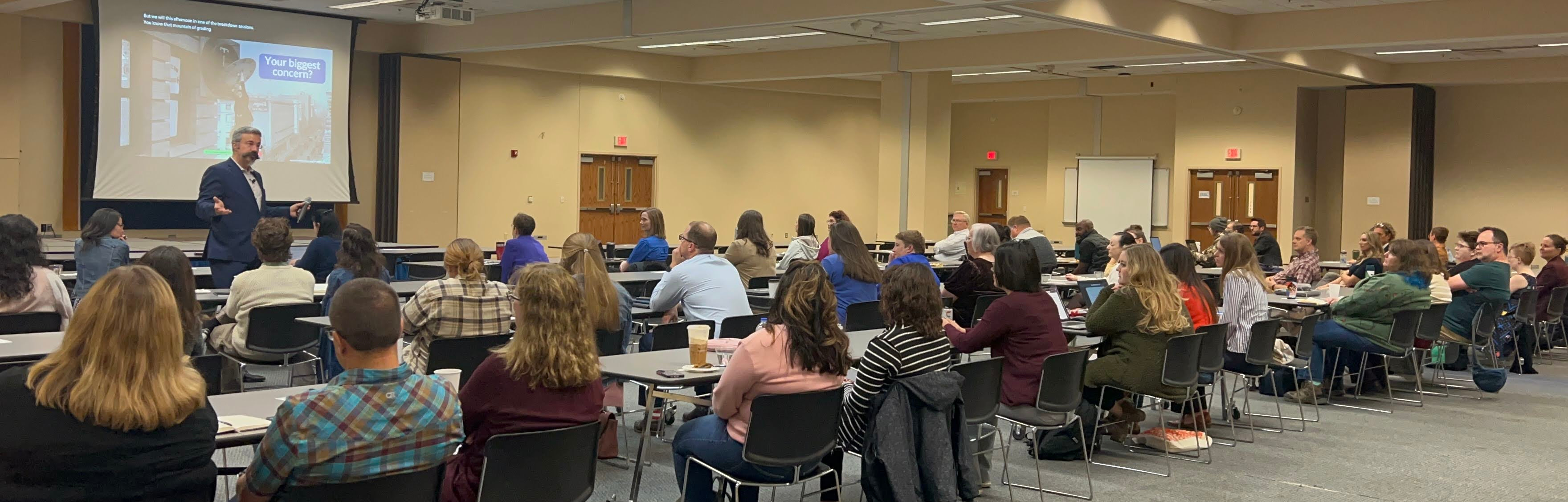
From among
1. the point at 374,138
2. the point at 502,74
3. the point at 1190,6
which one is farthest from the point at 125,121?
the point at 1190,6

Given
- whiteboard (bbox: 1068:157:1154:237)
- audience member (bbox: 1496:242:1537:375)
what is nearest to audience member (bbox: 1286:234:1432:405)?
audience member (bbox: 1496:242:1537:375)

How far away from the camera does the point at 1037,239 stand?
10.9 metres

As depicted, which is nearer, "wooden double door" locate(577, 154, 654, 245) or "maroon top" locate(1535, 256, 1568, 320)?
"maroon top" locate(1535, 256, 1568, 320)

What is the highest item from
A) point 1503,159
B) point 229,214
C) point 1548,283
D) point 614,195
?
point 1503,159

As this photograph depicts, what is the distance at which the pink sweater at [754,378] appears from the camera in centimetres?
381

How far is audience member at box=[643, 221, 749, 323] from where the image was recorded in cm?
615

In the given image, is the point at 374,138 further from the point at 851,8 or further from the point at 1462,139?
the point at 1462,139

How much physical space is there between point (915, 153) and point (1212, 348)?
10439 millimetres

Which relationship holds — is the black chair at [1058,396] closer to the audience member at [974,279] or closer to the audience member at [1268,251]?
the audience member at [974,279]

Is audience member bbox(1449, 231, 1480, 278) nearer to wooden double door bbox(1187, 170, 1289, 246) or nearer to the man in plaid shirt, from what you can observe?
wooden double door bbox(1187, 170, 1289, 246)

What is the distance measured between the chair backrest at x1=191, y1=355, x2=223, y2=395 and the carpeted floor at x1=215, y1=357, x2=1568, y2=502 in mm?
951

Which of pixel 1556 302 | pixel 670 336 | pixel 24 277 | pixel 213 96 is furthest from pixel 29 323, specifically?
pixel 1556 302

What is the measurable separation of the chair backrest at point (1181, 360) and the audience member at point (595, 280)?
2.46 meters

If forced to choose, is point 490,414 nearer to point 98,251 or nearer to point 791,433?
point 791,433
